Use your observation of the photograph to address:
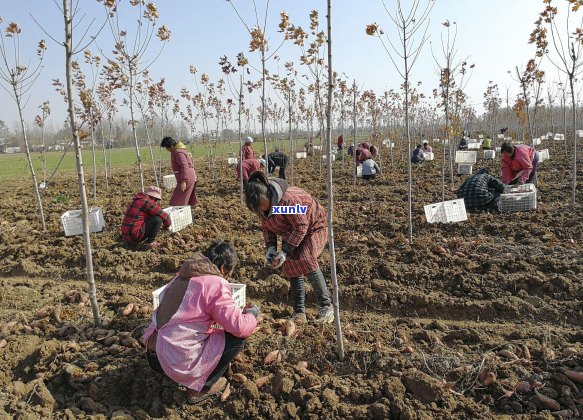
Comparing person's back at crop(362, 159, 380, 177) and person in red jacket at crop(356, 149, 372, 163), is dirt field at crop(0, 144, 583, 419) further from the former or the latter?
person in red jacket at crop(356, 149, 372, 163)

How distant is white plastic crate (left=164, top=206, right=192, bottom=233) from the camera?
241 inches

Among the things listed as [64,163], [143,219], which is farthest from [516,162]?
[64,163]

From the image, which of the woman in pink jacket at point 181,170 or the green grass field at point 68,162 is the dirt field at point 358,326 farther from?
the green grass field at point 68,162

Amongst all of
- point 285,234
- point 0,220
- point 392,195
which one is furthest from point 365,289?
point 0,220

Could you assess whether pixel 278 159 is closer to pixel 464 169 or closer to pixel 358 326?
pixel 464 169

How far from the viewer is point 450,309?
12.7 ft

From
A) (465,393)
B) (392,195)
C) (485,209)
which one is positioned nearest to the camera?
(465,393)

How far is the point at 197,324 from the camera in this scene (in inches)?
92.6

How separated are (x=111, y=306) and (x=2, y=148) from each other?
5951cm

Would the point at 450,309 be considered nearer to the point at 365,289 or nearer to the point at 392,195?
the point at 365,289

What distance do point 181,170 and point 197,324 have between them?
4.37 meters

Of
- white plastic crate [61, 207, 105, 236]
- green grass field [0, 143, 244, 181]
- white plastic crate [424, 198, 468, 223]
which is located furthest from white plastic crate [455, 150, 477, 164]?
white plastic crate [61, 207, 105, 236]

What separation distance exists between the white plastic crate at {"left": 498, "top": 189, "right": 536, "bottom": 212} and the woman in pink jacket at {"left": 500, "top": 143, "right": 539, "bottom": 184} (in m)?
0.68

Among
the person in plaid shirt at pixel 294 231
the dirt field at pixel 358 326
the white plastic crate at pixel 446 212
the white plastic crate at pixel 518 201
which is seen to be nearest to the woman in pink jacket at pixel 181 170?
the dirt field at pixel 358 326
